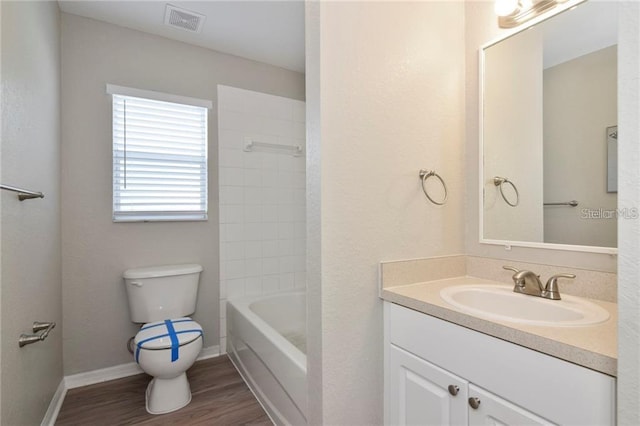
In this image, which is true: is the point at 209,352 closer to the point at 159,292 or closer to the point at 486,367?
the point at 159,292

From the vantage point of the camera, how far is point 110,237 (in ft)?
6.91

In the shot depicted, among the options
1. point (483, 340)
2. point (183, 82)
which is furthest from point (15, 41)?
point (483, 340)

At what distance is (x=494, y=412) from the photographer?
888 millimetres

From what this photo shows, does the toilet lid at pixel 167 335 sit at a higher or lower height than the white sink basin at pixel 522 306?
lower

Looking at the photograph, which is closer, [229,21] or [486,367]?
[486,367]

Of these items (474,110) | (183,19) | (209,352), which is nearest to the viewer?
(474,110)

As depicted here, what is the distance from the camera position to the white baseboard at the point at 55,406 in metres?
1.62

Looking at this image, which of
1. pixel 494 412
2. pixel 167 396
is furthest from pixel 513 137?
pixel 167 396

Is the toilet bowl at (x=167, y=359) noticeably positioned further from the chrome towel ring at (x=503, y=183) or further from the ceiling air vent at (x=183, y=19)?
the ceiling air vent at (x=183, y=19)

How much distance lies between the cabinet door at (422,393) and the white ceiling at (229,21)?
6.82 feet

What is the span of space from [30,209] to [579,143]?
7.51 feet

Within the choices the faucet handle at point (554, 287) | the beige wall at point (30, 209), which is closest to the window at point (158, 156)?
the beige wall at point (30, 209)

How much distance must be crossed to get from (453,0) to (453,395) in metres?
1.68

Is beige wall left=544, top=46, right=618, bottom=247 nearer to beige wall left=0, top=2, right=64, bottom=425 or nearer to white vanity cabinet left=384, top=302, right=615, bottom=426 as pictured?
white vanity cabinet left=384, top=302, right=615, bottom=426
